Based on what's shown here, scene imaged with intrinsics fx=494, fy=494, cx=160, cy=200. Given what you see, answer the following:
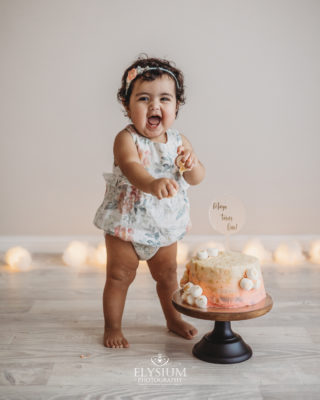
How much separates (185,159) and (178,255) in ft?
3.98

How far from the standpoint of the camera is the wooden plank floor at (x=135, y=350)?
1.30 m

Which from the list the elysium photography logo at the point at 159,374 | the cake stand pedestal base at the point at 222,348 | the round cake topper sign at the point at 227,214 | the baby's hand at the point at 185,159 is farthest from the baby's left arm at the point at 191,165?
the elysium photography logo at the point at 159,374

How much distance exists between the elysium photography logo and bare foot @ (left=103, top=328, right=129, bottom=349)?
0.47 feet

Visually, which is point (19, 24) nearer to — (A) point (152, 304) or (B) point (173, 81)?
(B) point (173, 81)

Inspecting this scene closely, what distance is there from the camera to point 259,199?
2844mm

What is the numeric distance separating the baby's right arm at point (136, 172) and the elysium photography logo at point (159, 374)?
49 centimetres

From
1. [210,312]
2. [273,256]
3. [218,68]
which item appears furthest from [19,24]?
[210,312]

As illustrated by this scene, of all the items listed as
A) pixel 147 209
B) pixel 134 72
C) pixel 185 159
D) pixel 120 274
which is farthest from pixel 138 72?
pixel 120 274

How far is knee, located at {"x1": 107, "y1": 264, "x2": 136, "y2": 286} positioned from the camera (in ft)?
5.30

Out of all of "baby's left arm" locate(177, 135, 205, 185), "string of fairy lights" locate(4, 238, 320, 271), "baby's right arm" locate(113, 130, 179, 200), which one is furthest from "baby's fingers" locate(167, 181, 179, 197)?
"string of fairy lights" locate(4, 238, 320, 271)

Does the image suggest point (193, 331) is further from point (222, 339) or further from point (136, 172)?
point (136, 172)

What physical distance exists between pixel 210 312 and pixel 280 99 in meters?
1.74

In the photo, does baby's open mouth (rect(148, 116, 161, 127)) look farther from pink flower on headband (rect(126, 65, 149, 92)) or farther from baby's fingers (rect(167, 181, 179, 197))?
baby's fingers (rect(167, 181, 179, 197))

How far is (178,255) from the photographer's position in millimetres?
2609
